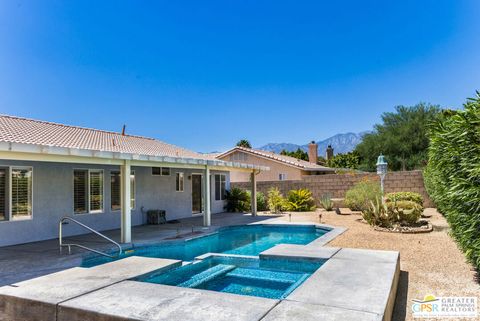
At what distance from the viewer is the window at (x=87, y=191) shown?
1329 centimetres

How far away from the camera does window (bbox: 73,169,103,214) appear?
1329 cm

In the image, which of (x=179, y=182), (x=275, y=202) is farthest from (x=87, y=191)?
(x=275, y=202)

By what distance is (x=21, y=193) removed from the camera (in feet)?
37.5

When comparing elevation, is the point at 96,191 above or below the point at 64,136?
below

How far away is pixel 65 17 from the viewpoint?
54.3 feet

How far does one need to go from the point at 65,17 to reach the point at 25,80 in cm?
704

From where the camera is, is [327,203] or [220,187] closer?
[327,203]

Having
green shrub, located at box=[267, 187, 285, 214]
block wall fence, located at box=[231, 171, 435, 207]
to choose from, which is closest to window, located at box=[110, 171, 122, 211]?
green shrub, located at box=[267, 187, 285, 214]

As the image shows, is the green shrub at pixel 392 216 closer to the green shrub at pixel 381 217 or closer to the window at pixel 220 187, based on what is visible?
the green shrub at pixel 381 217

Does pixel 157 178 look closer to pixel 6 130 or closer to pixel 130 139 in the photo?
pixel 130 139

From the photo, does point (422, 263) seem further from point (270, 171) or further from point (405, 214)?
point (270, 171)

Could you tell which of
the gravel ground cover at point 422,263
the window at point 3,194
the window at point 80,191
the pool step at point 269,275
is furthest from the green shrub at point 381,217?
the window at point 3,194

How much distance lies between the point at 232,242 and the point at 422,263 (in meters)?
6.53

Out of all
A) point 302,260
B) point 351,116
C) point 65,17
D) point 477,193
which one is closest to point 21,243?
point 302,260
